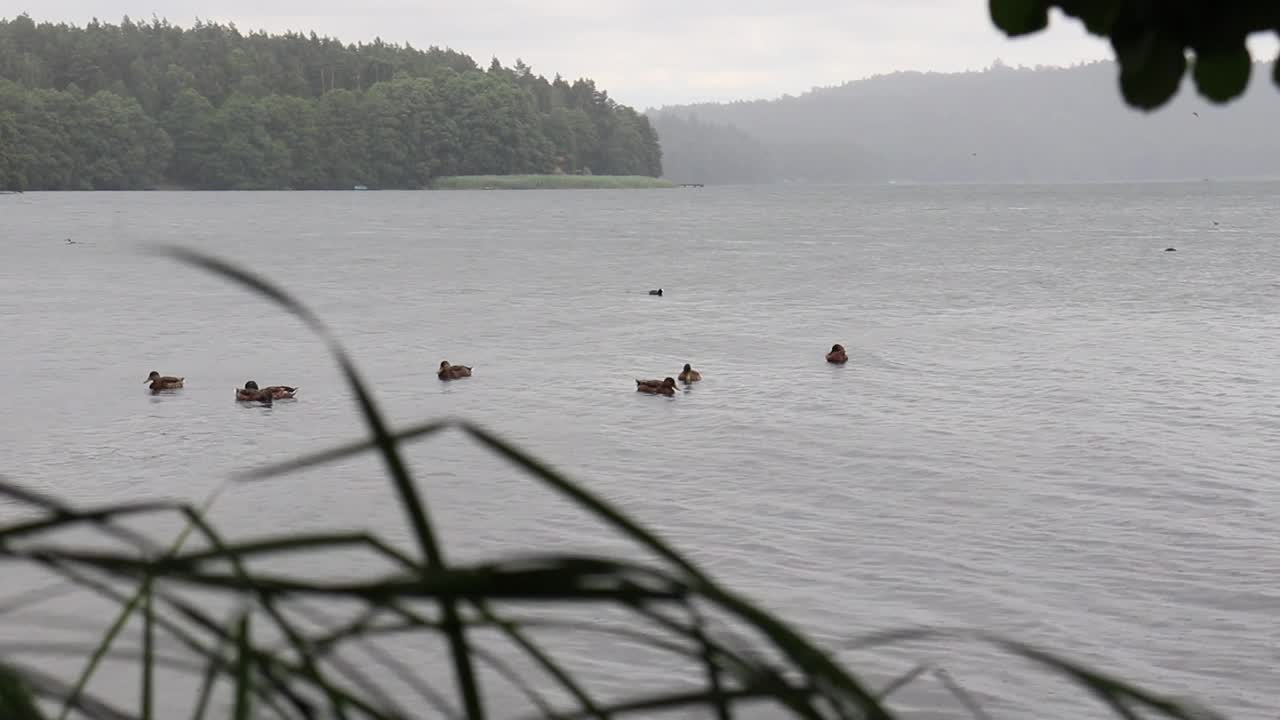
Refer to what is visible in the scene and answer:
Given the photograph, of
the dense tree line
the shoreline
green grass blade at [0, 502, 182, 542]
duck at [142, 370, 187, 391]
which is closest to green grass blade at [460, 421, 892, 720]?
green grass blade at [0, 502, 182, 542]

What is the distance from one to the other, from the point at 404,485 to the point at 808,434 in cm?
1585

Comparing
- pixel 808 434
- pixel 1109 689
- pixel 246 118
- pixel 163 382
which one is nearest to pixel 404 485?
pixel 1109 689

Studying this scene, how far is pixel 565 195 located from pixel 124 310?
420 ft

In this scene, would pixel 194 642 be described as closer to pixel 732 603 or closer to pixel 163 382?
pixel 732 603

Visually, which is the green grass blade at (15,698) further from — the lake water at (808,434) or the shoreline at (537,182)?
the shoreline at (537,182)

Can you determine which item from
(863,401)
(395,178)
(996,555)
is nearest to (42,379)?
(863,401)

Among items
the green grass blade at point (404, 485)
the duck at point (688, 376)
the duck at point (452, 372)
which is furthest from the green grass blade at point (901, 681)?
the duck at point (452, 372)

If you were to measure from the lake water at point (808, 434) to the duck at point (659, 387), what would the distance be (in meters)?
0.22

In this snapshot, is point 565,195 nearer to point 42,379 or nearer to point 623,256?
point 623,256

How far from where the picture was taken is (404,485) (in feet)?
2.76

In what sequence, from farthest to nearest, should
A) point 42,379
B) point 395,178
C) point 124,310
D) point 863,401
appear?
point 395,178
point 124,310
point 42,379
point 863,401

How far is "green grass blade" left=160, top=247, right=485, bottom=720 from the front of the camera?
839mm

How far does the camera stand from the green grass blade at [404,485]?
0.84 m

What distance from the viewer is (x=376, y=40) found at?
191875mm
